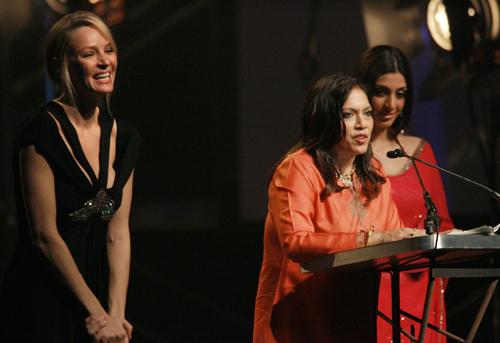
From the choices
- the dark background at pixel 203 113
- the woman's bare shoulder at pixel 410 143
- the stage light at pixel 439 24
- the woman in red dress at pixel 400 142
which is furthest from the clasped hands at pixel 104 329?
the stage light at pixel 439 24

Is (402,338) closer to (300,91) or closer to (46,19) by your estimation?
(300,91)

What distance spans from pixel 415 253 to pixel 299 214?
1.73 ft

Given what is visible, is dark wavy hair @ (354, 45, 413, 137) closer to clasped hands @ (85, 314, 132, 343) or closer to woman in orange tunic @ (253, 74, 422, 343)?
woman in orange tunic @ (253, 74, 422, 343)

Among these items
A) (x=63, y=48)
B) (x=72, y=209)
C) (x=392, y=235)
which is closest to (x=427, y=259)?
(x=392, y=235)

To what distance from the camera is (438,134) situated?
5.23 meters

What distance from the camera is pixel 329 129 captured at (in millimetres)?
3258

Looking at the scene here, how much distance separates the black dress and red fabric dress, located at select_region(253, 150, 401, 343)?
0.54 meters

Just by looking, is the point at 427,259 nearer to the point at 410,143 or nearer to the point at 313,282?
the point at 313,282

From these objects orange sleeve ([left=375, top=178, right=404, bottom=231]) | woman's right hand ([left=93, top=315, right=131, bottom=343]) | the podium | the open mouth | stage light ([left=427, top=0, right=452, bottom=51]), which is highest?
stage light ([left=427, top=0, right=452, bottom=51])

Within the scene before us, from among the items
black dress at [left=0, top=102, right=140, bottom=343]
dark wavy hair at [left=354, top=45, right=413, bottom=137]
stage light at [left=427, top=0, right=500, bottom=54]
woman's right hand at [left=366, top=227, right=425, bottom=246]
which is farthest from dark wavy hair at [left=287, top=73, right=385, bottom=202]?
stage light at [left=427, top=0, right=500, bottom=54]

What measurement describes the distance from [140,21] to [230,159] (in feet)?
2.65

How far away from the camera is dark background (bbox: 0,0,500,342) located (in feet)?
14.9

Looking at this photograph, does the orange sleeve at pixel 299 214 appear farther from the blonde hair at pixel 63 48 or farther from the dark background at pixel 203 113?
the dark background at pixel 203 113

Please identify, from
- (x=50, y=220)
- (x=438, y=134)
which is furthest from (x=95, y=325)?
(x=438, y=134)
